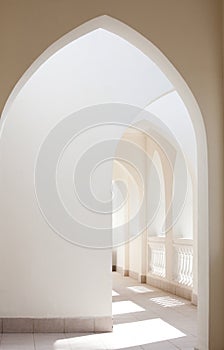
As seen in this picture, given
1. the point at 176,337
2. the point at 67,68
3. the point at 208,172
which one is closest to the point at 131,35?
the point at 208,172

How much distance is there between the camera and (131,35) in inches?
241

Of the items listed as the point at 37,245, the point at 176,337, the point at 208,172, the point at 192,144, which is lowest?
the point at 176,337

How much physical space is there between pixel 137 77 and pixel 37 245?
261 centimetres

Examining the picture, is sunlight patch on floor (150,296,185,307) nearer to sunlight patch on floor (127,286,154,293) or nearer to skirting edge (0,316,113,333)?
sunlight patch on floor (127,286,154,293)

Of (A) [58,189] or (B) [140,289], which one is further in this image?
(B) [140,289]

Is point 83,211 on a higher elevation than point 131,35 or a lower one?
lower

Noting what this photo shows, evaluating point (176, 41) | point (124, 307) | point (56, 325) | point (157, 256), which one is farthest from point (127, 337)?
point (157, 256)

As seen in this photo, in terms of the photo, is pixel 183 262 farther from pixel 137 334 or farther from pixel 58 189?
pixel 58 189

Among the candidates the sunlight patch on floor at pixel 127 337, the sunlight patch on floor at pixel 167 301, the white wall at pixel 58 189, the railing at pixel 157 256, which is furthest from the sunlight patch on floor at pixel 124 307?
the railing at pixel 157 256

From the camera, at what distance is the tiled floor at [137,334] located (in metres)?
7.30

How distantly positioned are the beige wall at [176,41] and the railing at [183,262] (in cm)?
717

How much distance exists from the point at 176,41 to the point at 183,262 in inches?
324

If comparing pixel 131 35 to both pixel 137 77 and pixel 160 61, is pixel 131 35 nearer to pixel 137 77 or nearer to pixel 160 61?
pixel 160 61

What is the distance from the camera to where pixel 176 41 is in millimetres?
6043
